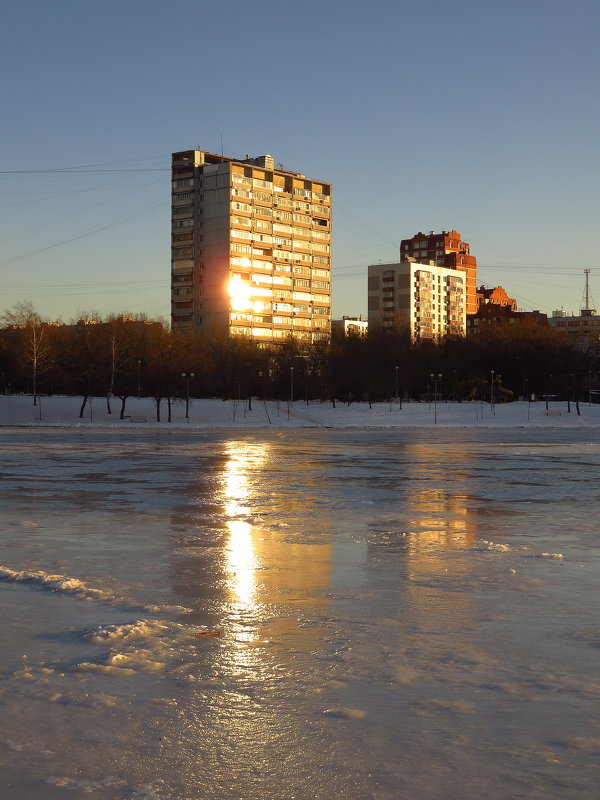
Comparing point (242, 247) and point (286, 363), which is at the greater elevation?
point (242, 247)

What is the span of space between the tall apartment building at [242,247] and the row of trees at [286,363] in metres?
39.1

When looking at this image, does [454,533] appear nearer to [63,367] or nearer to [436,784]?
[436,784]

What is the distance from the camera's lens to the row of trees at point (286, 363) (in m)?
92.2

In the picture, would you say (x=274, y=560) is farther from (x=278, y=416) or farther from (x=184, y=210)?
(x=184, y=210)

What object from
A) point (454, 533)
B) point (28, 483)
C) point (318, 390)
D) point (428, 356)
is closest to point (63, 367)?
point (318, 390)

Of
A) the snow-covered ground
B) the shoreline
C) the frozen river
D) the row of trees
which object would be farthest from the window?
the frozen river

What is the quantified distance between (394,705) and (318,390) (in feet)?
363

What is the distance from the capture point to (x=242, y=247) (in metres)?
172

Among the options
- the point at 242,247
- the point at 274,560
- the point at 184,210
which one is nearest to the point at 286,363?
the point at 242,247

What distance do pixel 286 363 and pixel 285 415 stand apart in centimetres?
2398

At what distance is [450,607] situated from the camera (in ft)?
31.3

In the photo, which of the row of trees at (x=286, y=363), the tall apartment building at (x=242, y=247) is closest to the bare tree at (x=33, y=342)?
the row of trees at (x=286, y=363)

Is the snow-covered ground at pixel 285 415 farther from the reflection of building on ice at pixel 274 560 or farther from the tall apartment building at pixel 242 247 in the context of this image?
the tall apartment building at pixel 242 247

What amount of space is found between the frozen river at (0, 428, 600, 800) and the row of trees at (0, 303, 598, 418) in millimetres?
74099
